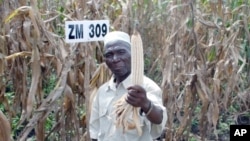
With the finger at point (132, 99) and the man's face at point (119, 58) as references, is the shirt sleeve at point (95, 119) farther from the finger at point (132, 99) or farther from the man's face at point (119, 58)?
the finger at point (132, 99)

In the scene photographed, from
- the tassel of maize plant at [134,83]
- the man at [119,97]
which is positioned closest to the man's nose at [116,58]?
the man at [119,97]

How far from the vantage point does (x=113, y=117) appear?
157 cm

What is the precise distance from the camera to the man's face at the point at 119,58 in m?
1.57

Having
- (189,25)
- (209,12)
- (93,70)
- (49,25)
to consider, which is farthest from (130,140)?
(209,12)

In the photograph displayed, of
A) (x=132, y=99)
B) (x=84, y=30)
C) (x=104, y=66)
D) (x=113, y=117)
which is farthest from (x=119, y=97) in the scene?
(x=104, y=66)

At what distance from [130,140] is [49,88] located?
1.73 m

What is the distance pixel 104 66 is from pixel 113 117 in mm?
632

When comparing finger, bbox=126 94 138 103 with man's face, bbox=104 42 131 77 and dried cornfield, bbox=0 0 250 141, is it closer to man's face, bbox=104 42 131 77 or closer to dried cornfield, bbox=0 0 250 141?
man's face, bbox=104 42 131 77

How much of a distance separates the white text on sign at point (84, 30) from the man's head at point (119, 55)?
0.34 m

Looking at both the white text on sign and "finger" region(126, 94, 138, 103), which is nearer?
"finger" region(126, 94, 138, 103)

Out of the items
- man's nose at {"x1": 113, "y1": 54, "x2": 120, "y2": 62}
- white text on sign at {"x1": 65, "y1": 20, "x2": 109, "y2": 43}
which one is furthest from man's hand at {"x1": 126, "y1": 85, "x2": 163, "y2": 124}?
white text on sign at {"x1": 65, "y1": 20, "x2": 109, "y2": 43}

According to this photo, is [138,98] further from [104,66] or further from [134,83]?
[104,66]

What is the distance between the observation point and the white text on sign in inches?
75.4

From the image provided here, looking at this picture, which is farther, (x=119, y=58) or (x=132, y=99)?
(x=119, y=58)
